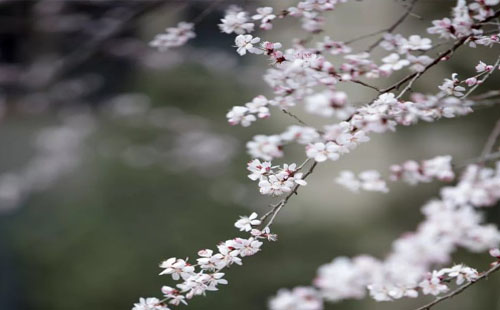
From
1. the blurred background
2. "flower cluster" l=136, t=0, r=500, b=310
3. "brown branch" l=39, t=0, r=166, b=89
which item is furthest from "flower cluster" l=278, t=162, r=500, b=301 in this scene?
the blurred background

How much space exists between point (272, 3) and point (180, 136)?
3.97 ft

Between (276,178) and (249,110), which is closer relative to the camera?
(276,178)

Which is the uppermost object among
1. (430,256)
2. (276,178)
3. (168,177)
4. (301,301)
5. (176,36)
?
(168,177)

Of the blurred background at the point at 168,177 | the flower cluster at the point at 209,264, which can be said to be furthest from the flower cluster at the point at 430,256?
the blurred background at the point at 168,177

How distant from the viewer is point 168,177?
410 cm

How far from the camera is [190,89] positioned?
429 centimetres

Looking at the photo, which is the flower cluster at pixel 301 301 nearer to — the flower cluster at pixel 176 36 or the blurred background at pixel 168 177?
the flower cluster at pixel 176 36

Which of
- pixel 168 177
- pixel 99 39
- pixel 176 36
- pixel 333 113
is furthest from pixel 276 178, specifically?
pixel 168 177

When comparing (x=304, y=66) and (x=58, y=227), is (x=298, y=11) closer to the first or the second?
(x=304, y=66)

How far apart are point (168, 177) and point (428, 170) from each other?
A: 2756 mm

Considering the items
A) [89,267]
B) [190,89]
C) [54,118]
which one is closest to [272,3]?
[190,89]

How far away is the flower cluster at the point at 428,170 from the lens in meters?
1.50

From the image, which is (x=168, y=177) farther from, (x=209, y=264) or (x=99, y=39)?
(x=209, y=264)

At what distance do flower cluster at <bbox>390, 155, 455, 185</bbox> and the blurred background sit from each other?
1.49 meters
